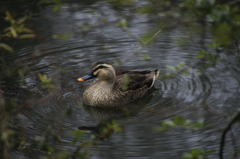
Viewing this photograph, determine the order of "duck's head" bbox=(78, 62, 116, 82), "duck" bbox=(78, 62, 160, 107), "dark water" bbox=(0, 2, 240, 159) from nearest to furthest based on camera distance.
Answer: "dark water" bbox=(0, 2, 240, 159)
"duck's head" bbox=(78, 62, 116, 82)
"duck" bbox=(78, 62, 160, 107)

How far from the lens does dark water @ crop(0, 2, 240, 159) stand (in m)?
6.52

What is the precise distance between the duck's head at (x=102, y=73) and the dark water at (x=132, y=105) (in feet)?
2.18

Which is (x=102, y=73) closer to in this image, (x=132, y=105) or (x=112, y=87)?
(x=112, y=87)

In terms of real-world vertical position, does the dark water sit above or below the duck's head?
below

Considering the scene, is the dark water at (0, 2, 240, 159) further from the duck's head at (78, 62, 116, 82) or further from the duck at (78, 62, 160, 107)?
the duck's head at (78, 62, 116, 82)

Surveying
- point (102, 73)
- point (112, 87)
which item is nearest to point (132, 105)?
point (112, 87)

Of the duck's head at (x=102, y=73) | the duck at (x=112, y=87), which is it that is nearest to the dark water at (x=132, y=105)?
the duck at (x=112, y=87)

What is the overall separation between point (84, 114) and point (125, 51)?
3.19 metres

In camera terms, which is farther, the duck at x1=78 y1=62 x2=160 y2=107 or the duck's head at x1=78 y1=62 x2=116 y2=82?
the duck at x1=78 y1=62 x2=160 y2=107

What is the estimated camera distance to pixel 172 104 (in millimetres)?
8078

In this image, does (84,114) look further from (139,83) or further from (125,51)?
(125,51)

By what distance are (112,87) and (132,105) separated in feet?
2.03

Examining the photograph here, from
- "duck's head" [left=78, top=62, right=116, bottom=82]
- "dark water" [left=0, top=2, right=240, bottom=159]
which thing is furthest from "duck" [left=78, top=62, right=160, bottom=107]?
"dark water" [left=0, top=2, right=240, bottom=159]

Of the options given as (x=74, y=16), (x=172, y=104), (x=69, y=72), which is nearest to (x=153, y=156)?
(x=172, y=104)
